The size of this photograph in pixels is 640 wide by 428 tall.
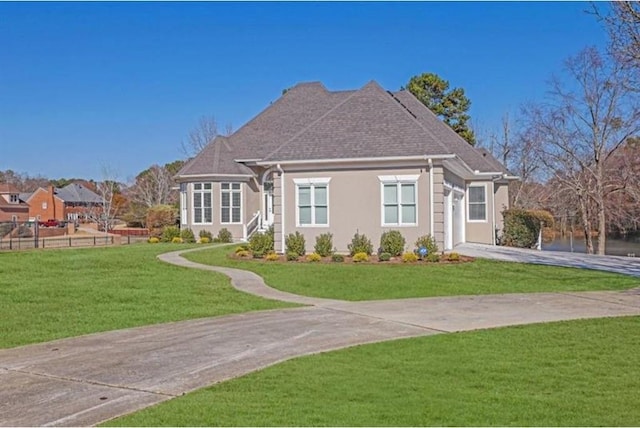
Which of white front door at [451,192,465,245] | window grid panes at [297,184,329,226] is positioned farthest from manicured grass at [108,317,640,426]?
white front door at [451,192,465,245]

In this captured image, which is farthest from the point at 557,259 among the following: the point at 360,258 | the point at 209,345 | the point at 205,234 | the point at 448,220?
the point at 205,234

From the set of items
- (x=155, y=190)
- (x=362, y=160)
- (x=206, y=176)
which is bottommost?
(x=362, y=160)

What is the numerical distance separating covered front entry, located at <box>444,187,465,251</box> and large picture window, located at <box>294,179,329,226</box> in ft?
14.8

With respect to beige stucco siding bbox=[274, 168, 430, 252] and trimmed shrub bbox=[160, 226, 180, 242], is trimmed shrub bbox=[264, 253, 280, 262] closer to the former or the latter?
beige stucco siding bbox=[274, 168, 430, 252]

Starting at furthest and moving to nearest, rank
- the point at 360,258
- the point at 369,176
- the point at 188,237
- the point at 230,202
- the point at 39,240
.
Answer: the point at 39,240
the point at 188,237
the point at 230,202
the point at 369,176
the point at 360,258

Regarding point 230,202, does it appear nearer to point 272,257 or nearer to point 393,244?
point 272,257

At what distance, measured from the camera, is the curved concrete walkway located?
245 inches

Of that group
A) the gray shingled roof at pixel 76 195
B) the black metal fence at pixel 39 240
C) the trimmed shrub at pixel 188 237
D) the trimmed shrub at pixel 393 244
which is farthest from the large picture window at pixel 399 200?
the gray shingled roof at pixel 76 195

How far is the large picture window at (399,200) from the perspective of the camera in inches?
864

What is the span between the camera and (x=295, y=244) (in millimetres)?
22359

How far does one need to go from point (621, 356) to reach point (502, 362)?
1567 millimetres

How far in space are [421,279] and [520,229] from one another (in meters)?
14.3

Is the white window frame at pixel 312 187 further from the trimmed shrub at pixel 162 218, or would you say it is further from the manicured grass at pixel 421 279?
the trimmed shrub at pixel 162 218

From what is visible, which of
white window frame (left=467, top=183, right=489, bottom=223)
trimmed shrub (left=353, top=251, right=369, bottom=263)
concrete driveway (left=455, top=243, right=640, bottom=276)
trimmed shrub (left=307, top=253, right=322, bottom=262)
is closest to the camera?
concrete driveway (left=455, top=243, right=640, bottom=276)
